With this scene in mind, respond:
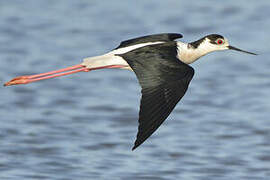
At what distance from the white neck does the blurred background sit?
4.08 ft

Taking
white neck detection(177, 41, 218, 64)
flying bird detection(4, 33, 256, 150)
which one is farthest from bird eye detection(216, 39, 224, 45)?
white neck detection(177, 41, 218, 64)

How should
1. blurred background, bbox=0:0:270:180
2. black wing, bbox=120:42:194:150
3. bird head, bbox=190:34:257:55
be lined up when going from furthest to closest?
1. blurred background, bbox=0:0:270:180
2. bird head, bbox=190:34:257:55
3. black wing, bbox=120:42:194:150

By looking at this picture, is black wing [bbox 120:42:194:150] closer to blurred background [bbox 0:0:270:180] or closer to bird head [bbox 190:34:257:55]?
bird head [bbox 190:34:257:55]

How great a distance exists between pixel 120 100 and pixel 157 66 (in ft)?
12.1

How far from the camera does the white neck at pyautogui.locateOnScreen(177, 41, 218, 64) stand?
27.5 feet

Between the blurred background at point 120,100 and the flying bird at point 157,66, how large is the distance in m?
1.25

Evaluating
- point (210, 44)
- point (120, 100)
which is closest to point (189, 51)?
point (210, 44)

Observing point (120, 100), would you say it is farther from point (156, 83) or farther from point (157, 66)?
point (156, 83)

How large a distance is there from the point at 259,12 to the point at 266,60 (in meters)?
2.20

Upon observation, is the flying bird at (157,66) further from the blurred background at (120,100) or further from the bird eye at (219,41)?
the blurred background at (120,100)

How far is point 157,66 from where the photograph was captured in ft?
24.2

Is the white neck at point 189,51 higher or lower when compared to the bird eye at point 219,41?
lower

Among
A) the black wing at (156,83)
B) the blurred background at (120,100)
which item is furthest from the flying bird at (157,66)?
the blurred background at (120,100)

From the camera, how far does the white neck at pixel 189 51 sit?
839 centimetres
